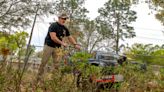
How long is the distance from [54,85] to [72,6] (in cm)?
4898

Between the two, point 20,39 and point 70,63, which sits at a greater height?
point 20,39

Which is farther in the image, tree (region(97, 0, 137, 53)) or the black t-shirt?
tree (region(97, 0, 137, 53))

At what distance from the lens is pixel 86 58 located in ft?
14.4

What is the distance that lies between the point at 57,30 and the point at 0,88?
122 inches

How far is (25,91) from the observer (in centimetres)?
411

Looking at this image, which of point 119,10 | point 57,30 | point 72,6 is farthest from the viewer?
point 119,10

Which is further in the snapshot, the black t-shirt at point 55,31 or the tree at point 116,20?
the tree at point 116,20

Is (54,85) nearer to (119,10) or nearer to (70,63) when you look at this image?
(70,63)

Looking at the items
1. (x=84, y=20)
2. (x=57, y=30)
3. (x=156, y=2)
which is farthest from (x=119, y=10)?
(x=57, y=30)

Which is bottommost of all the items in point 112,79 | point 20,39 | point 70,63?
point 112,79

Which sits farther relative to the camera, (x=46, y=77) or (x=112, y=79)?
(x=112, y=79)

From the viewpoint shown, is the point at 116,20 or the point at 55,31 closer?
the point at 55,31

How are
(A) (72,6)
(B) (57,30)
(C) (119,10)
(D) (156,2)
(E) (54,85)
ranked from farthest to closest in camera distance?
(C) (119,10) → (A) (72,6) → (D) (156,2) → (B) (57,30) → (E) (54,85)

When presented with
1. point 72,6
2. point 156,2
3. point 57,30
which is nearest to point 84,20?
point 72,6
